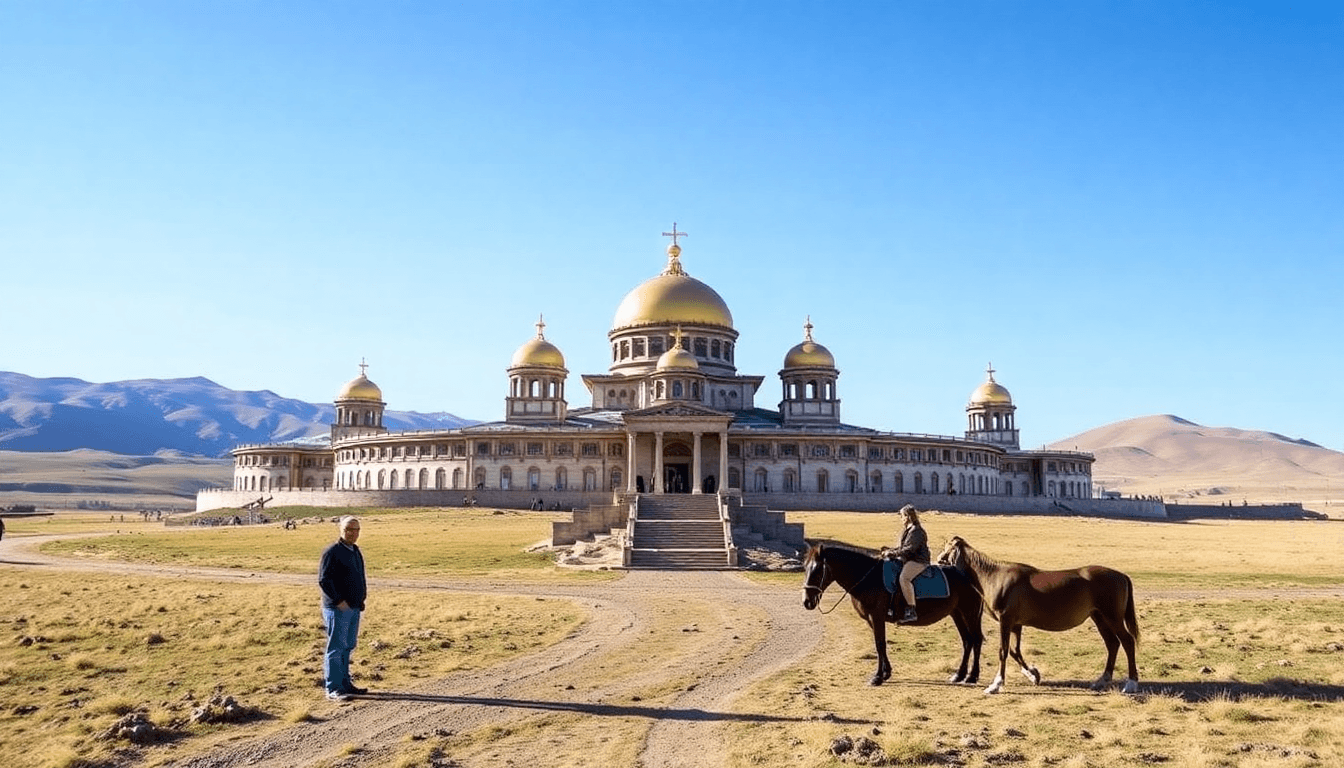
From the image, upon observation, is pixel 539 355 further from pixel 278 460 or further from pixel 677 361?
pixel 278 460

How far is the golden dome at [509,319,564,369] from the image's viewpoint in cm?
10556

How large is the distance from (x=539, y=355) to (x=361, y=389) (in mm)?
31651

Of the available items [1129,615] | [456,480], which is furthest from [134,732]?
[456,480]

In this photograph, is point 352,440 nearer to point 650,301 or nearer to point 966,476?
point 650,301

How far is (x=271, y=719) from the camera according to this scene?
1530 cm

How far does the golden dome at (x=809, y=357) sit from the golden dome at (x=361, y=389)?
51393 mm

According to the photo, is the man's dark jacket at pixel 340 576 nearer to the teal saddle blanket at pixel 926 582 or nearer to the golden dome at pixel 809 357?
the teal saddle blanket at pixel 926 582

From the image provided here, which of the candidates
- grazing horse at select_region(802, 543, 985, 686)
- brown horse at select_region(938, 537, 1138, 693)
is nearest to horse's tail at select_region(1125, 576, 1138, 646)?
brown horse at select_region(938, 537, 1138, 693)

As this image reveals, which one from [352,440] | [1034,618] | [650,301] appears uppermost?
[650,301]

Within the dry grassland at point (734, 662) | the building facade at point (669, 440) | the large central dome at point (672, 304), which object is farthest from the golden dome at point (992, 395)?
the dry grassland at point (734, 662)

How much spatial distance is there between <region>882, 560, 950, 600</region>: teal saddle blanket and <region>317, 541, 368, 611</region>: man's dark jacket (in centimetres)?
842

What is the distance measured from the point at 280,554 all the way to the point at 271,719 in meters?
40.1

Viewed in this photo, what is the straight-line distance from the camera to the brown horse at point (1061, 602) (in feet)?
54.5

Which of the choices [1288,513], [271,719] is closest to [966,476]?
[1288,513]
